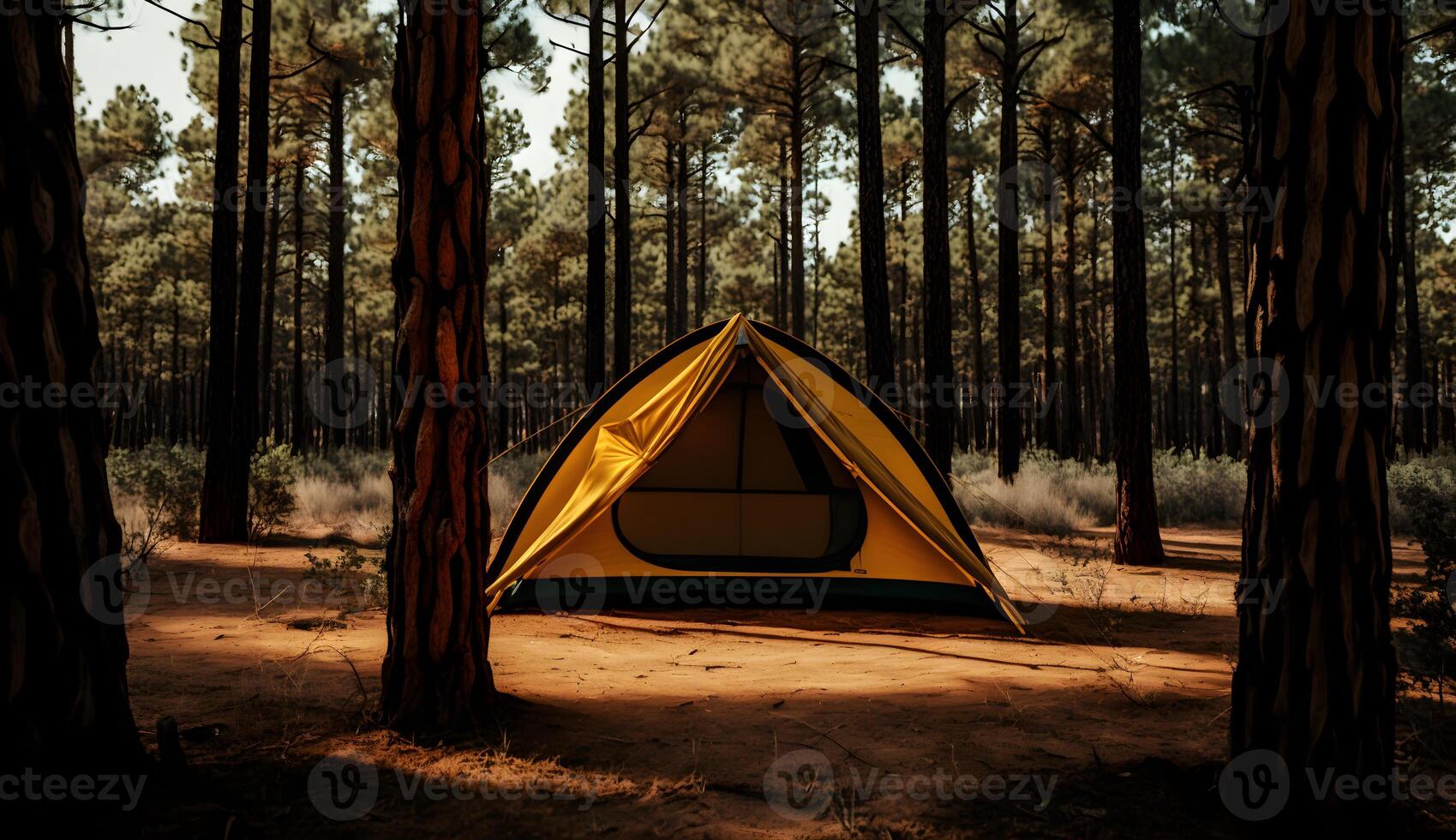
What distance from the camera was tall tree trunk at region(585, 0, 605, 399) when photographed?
43.3ft

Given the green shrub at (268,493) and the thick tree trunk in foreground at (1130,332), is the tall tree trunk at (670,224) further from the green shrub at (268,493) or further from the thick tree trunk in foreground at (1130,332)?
the thick tree trunk in foreground at (1130,332)

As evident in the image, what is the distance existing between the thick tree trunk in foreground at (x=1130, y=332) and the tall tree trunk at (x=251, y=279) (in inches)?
356

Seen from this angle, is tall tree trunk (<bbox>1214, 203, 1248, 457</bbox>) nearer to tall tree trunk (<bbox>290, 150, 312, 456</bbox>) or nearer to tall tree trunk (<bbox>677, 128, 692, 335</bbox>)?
tall tree trunk (<bbox>677, 128, 692, 335</bbox>)

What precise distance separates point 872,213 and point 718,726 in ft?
26.4

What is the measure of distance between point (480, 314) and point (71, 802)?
205cm

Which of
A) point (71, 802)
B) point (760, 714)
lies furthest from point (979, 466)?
point (71, 802)

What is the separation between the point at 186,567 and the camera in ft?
25.5

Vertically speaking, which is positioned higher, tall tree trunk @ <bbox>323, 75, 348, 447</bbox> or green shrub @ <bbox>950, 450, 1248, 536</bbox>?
tall tree trunk @ <bbox>323, 75, 348, 447</bbox>

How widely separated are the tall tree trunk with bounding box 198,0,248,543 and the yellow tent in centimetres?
463

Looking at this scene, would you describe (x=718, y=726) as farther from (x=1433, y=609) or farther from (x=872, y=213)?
(x=872, y=213)

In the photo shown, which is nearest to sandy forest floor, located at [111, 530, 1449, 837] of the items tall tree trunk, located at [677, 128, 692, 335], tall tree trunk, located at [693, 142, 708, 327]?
tall tree trunk, located at [677, 128, 692, 335]

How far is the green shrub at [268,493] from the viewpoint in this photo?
1034 centimetres

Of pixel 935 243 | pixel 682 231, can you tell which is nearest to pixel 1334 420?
pixel 935 243

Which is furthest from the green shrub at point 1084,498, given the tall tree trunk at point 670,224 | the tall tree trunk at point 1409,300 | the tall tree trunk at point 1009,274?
the tall tree trunk at point 670,224
